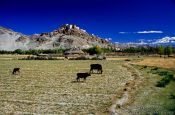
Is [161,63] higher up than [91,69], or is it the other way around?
[91,69]

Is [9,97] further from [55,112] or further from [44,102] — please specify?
[55,112]

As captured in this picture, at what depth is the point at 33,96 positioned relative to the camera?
968 inches

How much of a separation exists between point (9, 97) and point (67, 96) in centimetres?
398

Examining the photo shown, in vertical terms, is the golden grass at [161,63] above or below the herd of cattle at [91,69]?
below

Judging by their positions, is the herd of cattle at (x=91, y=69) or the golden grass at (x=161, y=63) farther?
the golden grass at (x=161, y=63)

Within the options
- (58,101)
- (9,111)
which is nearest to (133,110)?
(58,101)

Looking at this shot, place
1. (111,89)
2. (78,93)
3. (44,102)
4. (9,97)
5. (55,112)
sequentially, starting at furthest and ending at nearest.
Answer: (111,89) < (78,93) < (9,97) < (44,102) < (55,112)

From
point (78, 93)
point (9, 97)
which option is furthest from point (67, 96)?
point (9, 97)

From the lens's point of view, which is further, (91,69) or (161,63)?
(161,63)

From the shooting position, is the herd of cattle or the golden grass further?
the golden grass

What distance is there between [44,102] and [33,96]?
9.78 feet

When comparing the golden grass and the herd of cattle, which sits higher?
the herd of cattle

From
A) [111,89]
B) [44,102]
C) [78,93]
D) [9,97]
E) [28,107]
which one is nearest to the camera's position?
[28,107]

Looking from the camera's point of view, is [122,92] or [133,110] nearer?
[133,110]
